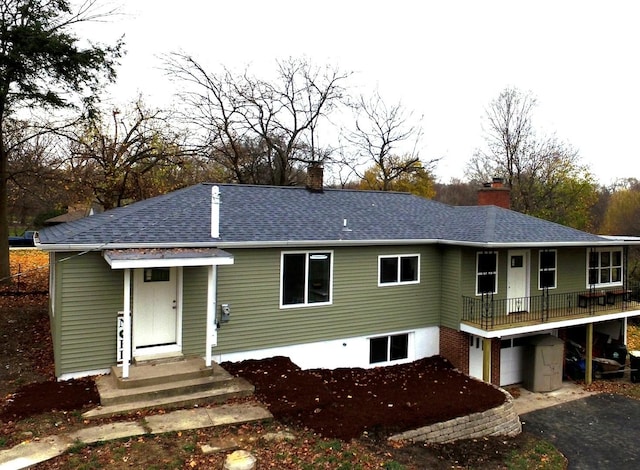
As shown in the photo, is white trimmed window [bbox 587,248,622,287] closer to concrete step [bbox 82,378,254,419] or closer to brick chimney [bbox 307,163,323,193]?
brick chimney [bbox 307,163,323,193]

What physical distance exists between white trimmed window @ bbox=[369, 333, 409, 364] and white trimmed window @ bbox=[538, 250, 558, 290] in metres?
5.25

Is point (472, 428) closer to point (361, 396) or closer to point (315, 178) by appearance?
point (361, 396)

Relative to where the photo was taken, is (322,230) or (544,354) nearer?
(322,230)

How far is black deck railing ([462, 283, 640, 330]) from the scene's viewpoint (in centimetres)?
1355

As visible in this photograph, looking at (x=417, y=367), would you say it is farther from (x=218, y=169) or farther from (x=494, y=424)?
(x=218, y=169)

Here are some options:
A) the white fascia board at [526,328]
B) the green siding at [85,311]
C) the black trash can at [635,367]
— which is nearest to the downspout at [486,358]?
the white fascia board at [526,328]

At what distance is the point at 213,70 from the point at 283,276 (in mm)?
21782

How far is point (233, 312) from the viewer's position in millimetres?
11070

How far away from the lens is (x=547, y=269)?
15.4 m

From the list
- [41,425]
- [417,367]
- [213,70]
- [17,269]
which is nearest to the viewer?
[41,425]

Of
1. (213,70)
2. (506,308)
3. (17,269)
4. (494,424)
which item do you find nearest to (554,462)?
(494,424)

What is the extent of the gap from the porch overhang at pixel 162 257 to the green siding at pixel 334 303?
135cm

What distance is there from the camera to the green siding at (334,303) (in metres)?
11.2

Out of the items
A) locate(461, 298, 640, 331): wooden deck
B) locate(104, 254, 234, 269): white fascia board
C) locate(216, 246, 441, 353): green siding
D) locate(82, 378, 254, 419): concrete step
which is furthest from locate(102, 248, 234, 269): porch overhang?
locate(461, 298, 640, 331): wooden deck
